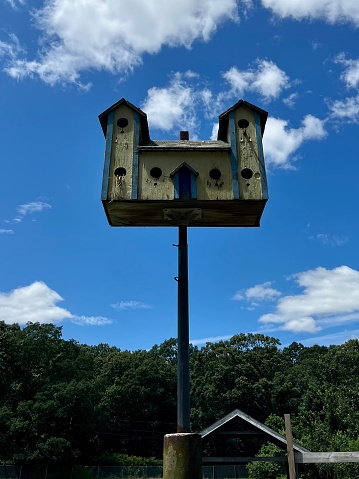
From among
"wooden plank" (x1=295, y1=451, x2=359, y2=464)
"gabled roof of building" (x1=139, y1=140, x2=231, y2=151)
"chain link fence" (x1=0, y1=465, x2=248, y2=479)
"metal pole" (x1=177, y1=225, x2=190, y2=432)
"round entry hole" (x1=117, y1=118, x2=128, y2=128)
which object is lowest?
"chain link fence" (x1=0, y1=465, x2=248, y2=479)

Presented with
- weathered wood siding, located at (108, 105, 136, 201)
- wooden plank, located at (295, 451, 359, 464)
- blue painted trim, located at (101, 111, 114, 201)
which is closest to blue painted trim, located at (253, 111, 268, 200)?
weathered wood siding, located at (108, 105, 136, 201)

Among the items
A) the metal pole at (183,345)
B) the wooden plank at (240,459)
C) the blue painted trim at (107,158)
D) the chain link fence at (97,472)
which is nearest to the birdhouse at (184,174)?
the blue painted trim at (107,158)

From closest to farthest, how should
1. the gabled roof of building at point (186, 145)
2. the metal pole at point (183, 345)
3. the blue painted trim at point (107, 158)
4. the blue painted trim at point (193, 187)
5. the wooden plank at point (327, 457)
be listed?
1. the metal pole at point (183, 345)
2. the blue painted trim at point (193, 187)
3. the blue painted trim at point (107, 158)
4. the gabled roof of building at point (186, 145)
5. the wooden plank at point (327, 457)

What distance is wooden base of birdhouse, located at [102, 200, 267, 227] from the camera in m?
6.78

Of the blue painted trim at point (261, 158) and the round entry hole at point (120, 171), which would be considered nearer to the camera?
the blue painted trim at point (261, 158)

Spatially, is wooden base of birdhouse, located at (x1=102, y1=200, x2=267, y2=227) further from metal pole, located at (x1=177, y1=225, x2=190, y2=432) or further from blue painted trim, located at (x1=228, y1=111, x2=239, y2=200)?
metal pole, located at (x1=177, y1=225, x2=190, y2=432)

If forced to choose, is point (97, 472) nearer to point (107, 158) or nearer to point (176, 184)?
point (107, 158)

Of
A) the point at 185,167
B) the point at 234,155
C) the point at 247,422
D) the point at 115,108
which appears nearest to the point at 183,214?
the point at 185,167

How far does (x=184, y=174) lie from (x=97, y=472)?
Result: 2991cm

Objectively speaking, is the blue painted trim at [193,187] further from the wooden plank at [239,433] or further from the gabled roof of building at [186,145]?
the wooden plank at [239,433]

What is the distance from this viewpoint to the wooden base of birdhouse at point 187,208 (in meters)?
6.78

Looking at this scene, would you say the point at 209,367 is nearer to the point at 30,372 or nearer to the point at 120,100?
the point at 30,372

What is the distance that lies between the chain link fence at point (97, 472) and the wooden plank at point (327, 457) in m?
22.3

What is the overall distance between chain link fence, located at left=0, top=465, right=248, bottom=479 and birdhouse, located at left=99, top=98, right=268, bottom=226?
25507 mm
